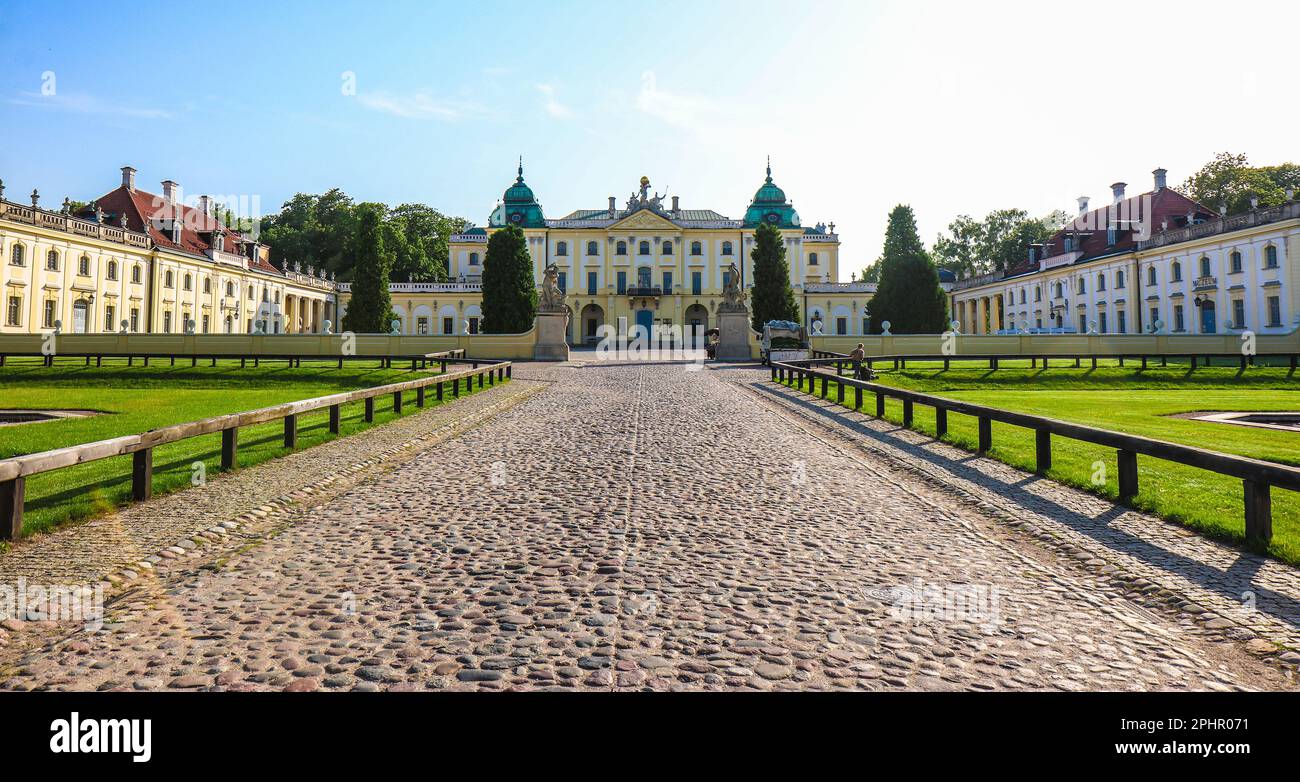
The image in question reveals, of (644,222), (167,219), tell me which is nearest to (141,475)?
(167,219)

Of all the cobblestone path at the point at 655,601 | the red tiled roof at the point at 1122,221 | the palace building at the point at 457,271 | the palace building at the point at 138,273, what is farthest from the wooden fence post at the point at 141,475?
the red tiled roof at the point at 1122,221

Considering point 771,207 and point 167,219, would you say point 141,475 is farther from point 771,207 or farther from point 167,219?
point 771,207

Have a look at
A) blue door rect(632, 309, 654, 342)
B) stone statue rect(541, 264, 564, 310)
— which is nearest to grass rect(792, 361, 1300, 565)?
stone statue rect(541, 264, 564, 310)

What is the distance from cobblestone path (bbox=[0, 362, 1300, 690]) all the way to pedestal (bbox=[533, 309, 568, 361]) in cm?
3159

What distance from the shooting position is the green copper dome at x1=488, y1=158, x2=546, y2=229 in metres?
82.2

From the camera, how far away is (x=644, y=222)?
7756 centimetres

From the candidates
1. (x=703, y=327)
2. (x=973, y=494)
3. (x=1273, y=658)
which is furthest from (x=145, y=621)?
(x=703, y=327)

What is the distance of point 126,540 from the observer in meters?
5.41

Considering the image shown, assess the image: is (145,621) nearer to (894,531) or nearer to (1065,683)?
(1065,683)

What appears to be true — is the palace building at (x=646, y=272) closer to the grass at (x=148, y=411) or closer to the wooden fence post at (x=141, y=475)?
the grass at (x=148, y=411)

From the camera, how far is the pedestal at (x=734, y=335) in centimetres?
4134

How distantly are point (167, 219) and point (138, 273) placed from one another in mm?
8609

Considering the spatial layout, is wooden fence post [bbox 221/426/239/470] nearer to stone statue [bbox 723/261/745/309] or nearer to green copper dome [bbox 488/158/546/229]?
stone statue [bbox 723/261/745/309]
